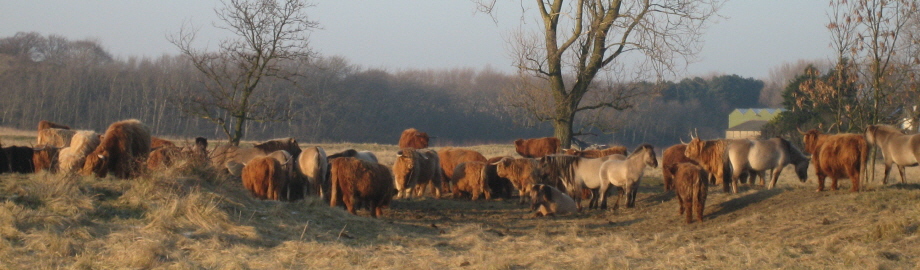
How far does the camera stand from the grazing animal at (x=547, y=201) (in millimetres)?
12573

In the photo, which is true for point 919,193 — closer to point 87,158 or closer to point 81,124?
point 87,158

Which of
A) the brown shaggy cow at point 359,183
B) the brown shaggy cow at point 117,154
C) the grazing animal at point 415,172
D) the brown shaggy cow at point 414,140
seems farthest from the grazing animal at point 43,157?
the brown shaggy cow at point 414,140

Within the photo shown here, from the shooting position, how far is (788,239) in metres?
8.76

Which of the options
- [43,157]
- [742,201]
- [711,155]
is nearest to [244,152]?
[43,157]

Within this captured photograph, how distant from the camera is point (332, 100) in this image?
65062 mm

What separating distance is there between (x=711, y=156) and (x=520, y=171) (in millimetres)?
3601

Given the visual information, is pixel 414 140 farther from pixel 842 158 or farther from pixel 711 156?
pixel 842 158

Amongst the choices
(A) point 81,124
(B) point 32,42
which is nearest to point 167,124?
(A) point 81,124

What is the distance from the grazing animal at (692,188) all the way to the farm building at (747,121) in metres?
41.0

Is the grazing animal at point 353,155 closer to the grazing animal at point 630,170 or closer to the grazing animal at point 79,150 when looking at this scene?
the grazing animal at point 79,150

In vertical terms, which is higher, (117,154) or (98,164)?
(117,154)

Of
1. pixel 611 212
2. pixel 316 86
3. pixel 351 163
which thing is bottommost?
pixel 611 212

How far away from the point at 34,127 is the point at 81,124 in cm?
506

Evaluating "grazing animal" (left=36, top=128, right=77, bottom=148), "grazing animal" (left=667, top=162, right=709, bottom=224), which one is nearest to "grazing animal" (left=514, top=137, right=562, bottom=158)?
"grazing animal" (left=667, top=162, right=709, bottom=224)
